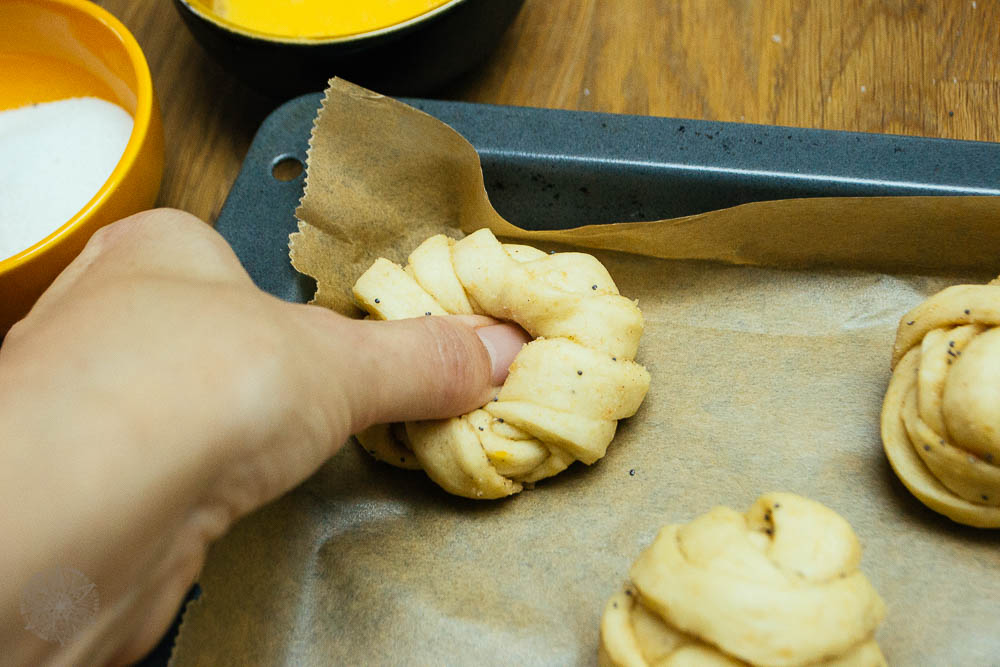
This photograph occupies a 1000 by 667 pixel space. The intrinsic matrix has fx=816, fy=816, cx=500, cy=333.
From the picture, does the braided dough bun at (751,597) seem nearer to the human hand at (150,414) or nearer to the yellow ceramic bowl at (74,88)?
the human hand at (150,414)

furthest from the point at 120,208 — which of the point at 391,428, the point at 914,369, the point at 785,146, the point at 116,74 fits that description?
the point at 914,369

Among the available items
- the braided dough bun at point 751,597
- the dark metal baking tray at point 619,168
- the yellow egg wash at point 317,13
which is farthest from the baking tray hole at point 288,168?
the braided dough bun at point 751,597

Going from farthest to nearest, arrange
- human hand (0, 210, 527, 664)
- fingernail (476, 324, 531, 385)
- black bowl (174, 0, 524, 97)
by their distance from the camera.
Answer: black bowl (174, 0, 524, 97)
fingernail (476, 324, 531, 385)
human hand (0, 210, 527, 664)

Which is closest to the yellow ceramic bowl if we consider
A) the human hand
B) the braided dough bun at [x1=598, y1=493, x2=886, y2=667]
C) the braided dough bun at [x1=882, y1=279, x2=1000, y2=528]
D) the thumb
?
the human hand

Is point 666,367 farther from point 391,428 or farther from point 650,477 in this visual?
point 391,428

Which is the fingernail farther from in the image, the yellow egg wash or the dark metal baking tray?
the yellow egg wash

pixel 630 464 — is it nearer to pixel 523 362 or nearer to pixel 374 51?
pixel 523 362

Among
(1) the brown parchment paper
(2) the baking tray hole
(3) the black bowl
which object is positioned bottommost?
(1) the brown parchment paper

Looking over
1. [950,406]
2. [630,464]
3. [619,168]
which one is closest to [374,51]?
[619,168]
